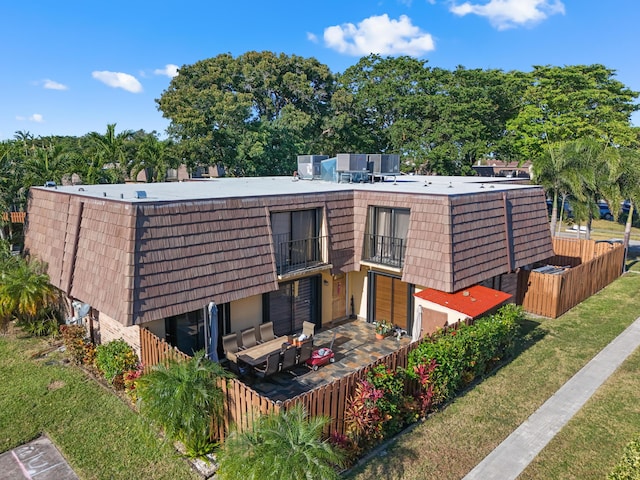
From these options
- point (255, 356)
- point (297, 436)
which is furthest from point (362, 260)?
point (297, 436)

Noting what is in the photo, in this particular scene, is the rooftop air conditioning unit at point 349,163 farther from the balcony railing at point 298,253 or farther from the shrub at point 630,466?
the shrub at point 630,466

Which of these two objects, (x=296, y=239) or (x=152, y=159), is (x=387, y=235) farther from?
(x=152, y=159)

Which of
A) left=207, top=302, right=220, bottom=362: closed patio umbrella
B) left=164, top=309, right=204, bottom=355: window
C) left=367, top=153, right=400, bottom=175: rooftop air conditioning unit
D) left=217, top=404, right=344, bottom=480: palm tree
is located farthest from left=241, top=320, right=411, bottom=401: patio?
left=367, top=153, right=400, bottom=175: rooftop air conditioning unit

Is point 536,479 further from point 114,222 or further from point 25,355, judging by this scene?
point 25,355

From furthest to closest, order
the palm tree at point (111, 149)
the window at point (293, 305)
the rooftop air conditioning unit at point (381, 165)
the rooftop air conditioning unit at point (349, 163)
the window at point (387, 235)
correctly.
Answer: the palm tree at point (111, 149) → the rooftop air conditioning unit at point (381, 165) → the rooftop air conditioning unit at point (349, 163) → the window at point (387, 235) → the window at point (293, 305)

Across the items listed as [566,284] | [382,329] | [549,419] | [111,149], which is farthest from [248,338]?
[111,149]

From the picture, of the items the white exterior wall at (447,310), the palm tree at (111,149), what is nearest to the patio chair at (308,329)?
the white exterior wall at (447,310)
